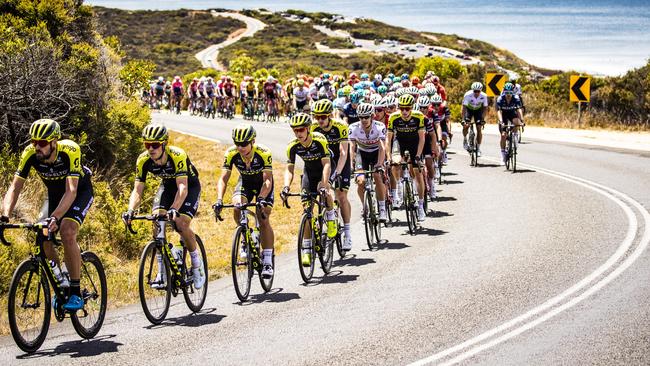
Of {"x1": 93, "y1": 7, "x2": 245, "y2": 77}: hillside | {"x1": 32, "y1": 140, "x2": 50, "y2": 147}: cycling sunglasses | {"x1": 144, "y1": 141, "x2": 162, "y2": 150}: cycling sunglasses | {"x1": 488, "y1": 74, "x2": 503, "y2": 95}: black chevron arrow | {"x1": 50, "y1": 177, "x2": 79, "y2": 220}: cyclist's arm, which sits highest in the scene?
{"x1": 93, "y1": 7, "x2": 245, "y2": 77}: hillside

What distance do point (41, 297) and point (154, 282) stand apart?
1.24 metres

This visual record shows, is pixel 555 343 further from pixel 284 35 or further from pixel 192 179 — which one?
pixel 284 35

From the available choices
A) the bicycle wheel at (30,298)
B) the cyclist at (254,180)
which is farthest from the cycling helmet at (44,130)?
the cyclist at (254,180)

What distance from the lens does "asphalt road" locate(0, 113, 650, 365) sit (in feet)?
27.4

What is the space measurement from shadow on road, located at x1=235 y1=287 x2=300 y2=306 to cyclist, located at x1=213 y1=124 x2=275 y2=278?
26 cm

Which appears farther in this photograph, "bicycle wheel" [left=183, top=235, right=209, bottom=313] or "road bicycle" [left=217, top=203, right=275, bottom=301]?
"road bicycle" [left=217, top=203, right=275, bottom=301]

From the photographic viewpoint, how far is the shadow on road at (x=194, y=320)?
9.62 metres

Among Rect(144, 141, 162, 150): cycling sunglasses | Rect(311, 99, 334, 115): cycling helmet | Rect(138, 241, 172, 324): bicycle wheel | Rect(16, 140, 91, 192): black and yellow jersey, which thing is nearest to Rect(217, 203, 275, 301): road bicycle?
Rect(138, 241, 172, 324): bicycle wheel

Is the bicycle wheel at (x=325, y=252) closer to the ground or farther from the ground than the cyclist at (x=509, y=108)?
closer to the ground

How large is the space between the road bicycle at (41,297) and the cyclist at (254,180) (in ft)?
6.40

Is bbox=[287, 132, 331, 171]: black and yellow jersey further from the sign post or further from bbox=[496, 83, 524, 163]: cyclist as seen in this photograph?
the sign post

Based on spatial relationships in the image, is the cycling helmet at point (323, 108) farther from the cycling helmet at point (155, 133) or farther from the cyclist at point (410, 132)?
the cycling helmet at point (155, 133)

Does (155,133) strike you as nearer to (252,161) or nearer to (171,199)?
(171,199)

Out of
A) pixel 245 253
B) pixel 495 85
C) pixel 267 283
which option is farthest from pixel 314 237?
pixel 495 85
